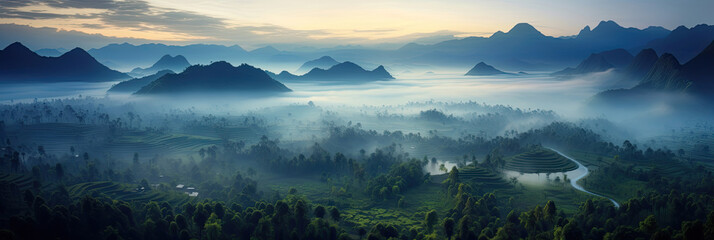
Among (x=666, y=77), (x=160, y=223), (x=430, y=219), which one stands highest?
(x=666, y=77)

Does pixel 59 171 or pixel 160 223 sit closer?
pixel 160 223

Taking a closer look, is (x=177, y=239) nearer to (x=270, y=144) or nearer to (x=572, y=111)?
(x=270, y=144)

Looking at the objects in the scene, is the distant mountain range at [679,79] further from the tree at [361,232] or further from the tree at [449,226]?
the tree at [361,232]

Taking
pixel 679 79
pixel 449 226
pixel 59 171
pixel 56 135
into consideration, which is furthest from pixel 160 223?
pixel 679 79

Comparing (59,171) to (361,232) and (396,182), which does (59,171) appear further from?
(396,182)

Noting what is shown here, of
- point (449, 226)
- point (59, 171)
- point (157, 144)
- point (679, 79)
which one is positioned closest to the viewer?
point (449, 226)

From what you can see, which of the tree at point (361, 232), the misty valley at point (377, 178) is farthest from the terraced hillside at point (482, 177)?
the tree at point (361, 232)

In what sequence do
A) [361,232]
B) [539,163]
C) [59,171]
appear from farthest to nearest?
[539,163] → [59,171] → [361,232]

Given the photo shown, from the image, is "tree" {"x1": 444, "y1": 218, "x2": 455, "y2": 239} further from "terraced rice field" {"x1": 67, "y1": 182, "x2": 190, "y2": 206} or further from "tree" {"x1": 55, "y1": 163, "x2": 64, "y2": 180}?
"tree" {"x1": 55, "y1": 163, "x2": 64, "y2": 180}
